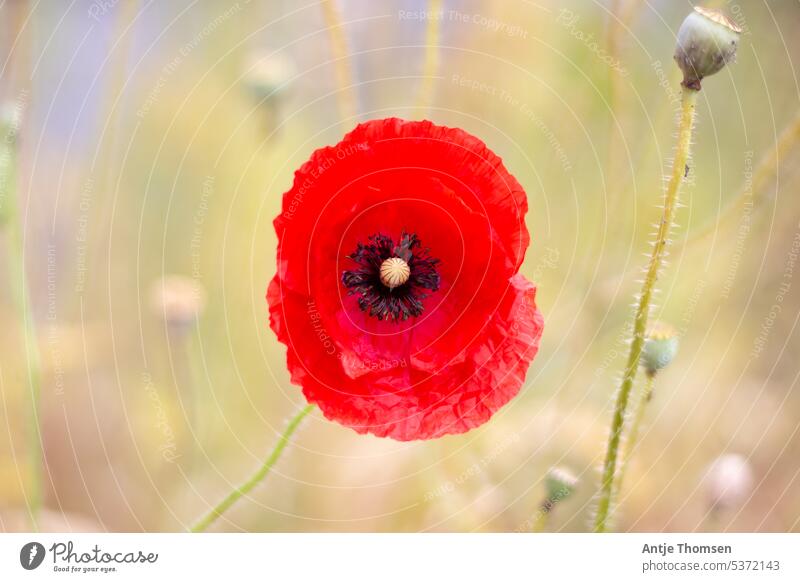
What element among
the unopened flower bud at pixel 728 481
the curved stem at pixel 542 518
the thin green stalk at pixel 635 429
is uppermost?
the thin green stalk at pixel 635 429

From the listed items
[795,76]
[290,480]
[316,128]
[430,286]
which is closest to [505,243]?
[430,286]

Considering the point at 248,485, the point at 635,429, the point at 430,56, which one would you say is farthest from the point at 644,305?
the point at 248,485

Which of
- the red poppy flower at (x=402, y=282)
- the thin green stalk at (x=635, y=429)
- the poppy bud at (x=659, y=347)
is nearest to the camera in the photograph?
the red poppy flower at (x=402, y=282)

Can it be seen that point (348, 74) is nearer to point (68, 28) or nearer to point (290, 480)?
point (68, 28)

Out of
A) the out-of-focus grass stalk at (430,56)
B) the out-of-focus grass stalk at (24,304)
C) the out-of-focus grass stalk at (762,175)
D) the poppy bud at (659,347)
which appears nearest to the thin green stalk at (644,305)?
the poppy bud at (659,347)

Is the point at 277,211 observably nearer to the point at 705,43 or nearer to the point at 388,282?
the point at 388,282

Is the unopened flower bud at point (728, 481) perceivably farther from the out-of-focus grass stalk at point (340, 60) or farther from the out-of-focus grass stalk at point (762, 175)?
the out-of-focus grass stalk at point (340, 60)

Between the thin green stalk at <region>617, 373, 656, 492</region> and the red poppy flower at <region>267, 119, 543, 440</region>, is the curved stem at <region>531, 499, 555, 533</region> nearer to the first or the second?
the thin green stalk at <region>617, 373, 656, 492</region>
